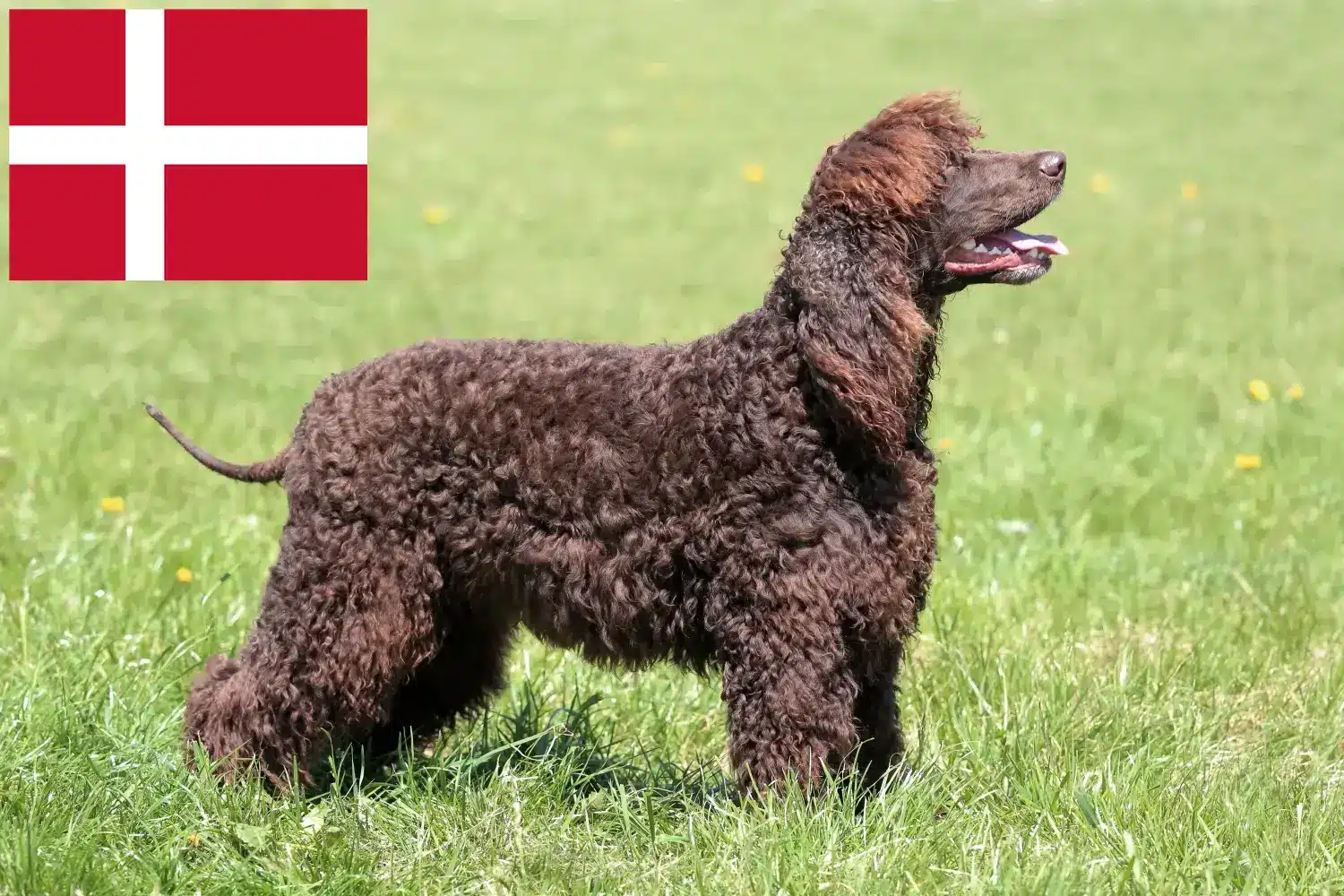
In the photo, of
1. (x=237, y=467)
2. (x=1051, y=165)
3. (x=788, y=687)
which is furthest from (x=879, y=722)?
(x=237, y=467)

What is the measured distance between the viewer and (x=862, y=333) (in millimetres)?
3418

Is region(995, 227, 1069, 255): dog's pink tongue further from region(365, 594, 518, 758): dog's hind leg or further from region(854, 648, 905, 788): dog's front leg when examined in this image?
region(365, 594, 518, 758): dog's hind leg

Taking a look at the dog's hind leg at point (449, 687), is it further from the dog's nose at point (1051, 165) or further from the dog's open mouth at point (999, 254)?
the dog's nose at point (1051, 165)

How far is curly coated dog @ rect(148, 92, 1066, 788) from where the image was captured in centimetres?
344

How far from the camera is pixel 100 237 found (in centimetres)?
1102

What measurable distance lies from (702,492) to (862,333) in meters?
0.51

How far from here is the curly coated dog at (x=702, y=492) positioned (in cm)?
344

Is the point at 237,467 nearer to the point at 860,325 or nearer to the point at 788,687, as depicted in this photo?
the point at 788,687

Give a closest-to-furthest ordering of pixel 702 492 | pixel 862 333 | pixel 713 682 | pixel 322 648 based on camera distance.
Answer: pixel 862 333
pixel 702 492
pixel 322 648
pixel 713 682

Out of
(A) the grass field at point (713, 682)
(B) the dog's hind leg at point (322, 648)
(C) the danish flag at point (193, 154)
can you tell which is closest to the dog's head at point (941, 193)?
(A) the grass field at point (713, 682)

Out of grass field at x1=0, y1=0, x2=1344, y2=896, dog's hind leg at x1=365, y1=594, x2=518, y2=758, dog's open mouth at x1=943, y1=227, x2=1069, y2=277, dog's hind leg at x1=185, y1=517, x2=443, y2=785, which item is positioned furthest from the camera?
dog's hind leg at x1=365, y1=594, x2=518, y2=758

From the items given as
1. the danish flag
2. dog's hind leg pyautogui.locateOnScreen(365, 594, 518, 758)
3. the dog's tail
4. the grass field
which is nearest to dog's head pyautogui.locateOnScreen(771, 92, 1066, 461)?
the grass field

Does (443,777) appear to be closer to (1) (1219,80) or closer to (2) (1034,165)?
(2) (1034,165)

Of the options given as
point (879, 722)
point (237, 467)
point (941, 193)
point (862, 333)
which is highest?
point (941, 193)
